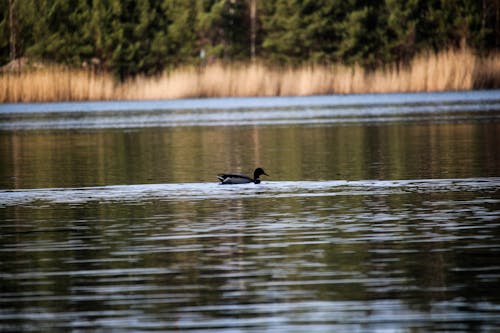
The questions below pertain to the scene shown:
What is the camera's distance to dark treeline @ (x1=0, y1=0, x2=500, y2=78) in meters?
70.1

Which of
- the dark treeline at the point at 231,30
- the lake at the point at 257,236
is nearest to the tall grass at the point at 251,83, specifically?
the dark treeline at the point at 231,30

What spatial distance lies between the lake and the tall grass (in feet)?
67.7

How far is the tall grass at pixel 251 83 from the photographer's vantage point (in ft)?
166

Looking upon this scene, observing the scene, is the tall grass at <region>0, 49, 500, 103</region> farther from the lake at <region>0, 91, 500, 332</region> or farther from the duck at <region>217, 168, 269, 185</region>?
the duck at <region>217, 168, 269, 185</region>

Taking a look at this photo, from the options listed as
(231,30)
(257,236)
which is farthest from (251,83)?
(257,236)

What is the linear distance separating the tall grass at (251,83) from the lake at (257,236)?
20.6 metres

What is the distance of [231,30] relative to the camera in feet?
253

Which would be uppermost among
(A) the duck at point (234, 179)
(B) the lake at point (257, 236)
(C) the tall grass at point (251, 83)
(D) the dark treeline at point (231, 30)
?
(D) the dark treeline at point (231, 30)

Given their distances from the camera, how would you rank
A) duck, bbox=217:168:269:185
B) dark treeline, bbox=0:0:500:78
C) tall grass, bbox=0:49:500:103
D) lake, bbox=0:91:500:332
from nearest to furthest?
1. lake, bbox=0:91:500:332
2. duck, bbox=217:168:269:185
3. tall grass, bbox=0:49:500:103
4. dark treeline, bbox=0:0:500:78

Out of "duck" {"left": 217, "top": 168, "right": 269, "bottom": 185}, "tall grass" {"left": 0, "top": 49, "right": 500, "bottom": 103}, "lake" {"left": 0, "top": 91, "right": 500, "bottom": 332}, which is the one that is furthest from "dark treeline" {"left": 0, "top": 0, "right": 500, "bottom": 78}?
"duck" {"left": 217, "top": 168, "right": 269, "bottom": 185}

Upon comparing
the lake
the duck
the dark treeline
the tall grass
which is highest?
the dark treeline

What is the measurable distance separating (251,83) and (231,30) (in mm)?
23207

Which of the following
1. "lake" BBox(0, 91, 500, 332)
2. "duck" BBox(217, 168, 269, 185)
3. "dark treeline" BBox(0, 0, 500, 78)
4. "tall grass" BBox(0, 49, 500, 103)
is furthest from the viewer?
"dark treeline" BBox(0, 0, 500, 78)

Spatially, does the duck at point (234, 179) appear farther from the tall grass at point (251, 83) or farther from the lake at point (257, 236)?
the tall grass at point (251, 83)
